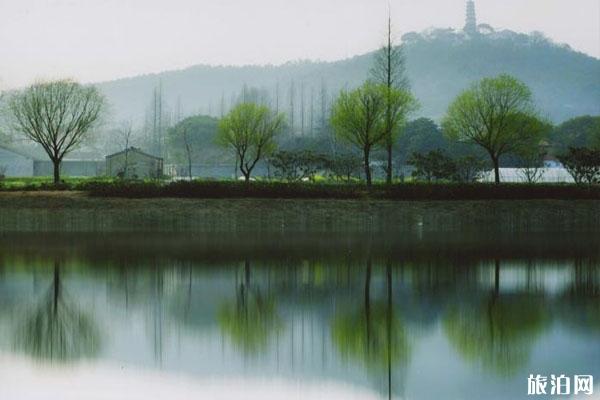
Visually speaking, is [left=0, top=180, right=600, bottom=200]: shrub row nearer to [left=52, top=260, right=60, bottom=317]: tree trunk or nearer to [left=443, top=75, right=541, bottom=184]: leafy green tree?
[left=443, top=75, right=541, bottom=184]: leafy green tree

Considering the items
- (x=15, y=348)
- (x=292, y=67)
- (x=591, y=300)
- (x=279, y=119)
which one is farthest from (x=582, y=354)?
(x=292, y=67)

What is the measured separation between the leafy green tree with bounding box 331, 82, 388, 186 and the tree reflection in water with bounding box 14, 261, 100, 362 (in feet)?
84.2

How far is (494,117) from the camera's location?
41.0 m

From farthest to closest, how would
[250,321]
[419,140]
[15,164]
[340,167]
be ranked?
[419,140] < [15,164] < [340,167] < [250,321]

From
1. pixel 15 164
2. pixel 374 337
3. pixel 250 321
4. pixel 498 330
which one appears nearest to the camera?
pixel 374 337

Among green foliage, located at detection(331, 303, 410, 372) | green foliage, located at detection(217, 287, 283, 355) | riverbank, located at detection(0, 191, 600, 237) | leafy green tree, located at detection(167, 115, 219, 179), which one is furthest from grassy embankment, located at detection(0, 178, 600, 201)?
leafy green tree, located at detection(167, 115, 219, 179)

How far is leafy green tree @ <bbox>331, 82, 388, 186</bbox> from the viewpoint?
39.8 m

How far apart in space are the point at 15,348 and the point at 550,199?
1013 inches

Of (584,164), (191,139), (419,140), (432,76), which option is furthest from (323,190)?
(432,76)

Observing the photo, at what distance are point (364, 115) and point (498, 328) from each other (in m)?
27.5

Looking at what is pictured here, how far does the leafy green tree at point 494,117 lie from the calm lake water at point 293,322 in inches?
717

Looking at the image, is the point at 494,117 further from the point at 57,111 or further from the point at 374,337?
the point at 374,337

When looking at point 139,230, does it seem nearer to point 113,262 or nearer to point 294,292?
point 113,262

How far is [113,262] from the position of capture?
66.9ft
